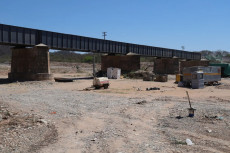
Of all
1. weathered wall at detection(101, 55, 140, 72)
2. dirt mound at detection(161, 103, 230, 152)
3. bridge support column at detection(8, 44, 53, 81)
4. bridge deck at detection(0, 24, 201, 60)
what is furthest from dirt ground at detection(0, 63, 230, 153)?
weathered wall at detection(101, 55, 140, 72)

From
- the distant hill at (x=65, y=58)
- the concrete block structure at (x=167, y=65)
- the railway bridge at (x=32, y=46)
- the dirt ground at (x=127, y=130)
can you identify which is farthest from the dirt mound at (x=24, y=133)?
the distant hill at (x=65, y=58)

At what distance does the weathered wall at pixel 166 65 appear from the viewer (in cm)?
5131

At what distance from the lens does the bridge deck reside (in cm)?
2408

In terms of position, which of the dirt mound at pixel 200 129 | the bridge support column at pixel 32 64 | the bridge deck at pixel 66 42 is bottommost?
the dirt mound at pixel 200 129

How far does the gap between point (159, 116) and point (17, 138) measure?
5133 mm

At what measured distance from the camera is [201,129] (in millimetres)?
7410

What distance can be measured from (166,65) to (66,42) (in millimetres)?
27250

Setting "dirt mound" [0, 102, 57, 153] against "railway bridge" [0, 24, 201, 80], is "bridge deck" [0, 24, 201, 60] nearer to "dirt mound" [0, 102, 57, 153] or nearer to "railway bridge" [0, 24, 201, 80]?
"railway bridge" [0, 24, 201, 80]

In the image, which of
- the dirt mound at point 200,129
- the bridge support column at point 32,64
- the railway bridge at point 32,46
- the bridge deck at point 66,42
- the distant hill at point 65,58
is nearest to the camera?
the dirt mound at point 200,129

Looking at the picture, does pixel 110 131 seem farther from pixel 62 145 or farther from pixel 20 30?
pixel 20 30

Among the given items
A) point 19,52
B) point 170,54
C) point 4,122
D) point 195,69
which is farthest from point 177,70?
point 4,122

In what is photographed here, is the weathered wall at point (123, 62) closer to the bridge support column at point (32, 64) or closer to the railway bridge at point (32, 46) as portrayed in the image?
the railway bridge at point (32, 46)

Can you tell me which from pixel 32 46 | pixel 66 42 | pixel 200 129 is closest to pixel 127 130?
pixel 200 129

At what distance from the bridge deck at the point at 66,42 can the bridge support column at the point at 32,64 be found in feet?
4.04
